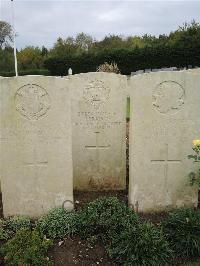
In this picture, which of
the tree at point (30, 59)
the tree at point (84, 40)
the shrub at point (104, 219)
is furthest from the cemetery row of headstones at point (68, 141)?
the tree at point (84, 40)

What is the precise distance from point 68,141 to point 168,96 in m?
1.41

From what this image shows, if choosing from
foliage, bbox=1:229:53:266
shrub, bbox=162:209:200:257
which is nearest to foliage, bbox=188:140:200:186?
shrub, bbox=162:209:200:257

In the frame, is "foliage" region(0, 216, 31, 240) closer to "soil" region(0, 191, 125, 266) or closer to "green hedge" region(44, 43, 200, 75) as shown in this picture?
"soil" region(0, 191, 125, 266)

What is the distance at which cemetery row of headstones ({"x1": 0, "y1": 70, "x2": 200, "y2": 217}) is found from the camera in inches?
185

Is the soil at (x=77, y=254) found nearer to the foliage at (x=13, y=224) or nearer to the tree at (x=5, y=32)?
the foliage at (x=13, y=224)

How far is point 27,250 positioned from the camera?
3980 millimetres

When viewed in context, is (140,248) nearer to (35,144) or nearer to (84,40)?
(35,144)

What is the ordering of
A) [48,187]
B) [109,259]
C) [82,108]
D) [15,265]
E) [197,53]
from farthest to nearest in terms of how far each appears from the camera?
[197,53] < [82,108] < [48,187] < [109,259] < [15,265]

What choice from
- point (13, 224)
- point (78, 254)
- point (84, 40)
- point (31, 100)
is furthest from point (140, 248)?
point (84, 40)

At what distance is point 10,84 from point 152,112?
1.83m

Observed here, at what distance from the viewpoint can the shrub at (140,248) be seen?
4.07 meters

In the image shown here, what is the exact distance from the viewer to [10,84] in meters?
4.64

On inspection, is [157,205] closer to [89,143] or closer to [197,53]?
[89,143]

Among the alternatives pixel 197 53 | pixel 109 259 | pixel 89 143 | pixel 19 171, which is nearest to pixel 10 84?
pixel 19 171
